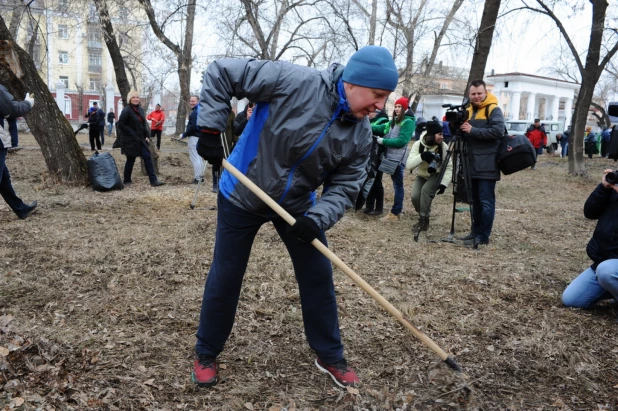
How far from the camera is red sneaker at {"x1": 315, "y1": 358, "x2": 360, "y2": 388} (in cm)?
297

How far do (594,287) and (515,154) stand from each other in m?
2.07

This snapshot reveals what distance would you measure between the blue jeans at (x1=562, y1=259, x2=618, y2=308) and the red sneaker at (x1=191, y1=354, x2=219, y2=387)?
2883 mm

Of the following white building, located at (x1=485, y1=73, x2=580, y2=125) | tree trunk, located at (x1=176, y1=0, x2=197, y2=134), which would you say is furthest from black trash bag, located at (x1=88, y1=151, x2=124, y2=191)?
white building, located at (x1=485, y1=73, x2=580, y2=125)

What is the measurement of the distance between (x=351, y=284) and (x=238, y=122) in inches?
164

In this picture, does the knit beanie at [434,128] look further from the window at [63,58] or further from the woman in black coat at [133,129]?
the window at [63,58]

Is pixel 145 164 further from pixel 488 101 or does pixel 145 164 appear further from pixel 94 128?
pixel 94 128

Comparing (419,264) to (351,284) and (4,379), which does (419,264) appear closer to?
(351,284)

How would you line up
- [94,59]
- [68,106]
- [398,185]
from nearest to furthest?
[398,185]
[68,106]
[94,59]

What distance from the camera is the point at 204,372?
292 cm

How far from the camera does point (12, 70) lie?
26.2ft

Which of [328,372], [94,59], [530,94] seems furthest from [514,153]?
[530,94]

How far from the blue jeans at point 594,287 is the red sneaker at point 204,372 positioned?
288cm

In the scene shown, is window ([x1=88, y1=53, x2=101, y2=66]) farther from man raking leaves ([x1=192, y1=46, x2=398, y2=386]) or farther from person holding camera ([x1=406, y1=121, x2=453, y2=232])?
man raking leaves ([x1=192, y1=46, x2=398, y2=386])

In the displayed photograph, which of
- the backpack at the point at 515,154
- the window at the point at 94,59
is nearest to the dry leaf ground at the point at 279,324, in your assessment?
the backpack at the point at 515,154
